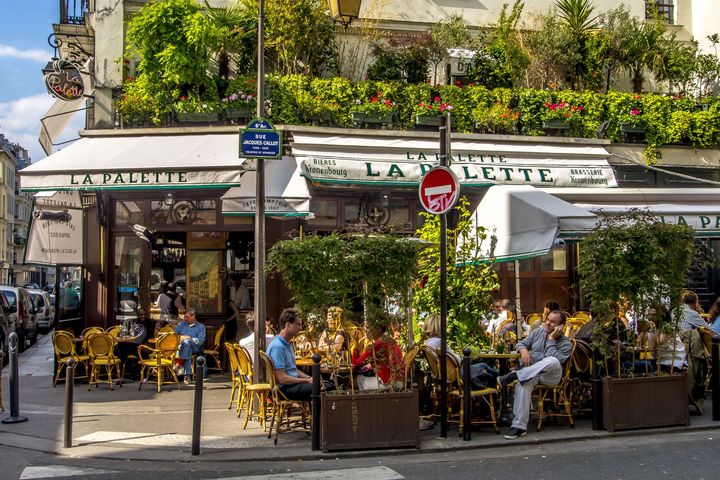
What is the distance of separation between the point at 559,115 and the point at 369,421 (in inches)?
388

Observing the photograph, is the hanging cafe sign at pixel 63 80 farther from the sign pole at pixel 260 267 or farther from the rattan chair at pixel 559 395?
the rattan chair at pixel 559 395

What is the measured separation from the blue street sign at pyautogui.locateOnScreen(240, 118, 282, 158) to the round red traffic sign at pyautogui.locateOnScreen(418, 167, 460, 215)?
204 cm

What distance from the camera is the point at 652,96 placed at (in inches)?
658

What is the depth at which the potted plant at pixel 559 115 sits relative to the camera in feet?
51.8

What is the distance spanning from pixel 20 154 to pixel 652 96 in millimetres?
89760

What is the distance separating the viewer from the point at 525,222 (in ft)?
35.4

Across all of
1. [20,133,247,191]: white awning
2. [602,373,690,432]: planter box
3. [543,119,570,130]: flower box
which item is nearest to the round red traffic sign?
[602,373,690,432]: planter box

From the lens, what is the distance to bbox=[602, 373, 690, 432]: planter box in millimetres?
8719

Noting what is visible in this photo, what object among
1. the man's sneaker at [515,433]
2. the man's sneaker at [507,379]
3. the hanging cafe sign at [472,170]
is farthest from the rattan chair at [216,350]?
the man's sneaker at [515,433]

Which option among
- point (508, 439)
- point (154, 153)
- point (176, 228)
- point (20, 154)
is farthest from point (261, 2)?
point (20, 154)

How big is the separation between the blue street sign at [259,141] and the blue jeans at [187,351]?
4468mm

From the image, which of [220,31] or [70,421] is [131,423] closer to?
[70,421]

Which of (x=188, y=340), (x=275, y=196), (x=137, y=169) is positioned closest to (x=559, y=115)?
(x=275, y=196)

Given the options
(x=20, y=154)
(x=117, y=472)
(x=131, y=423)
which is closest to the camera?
(x=117, y=472)
